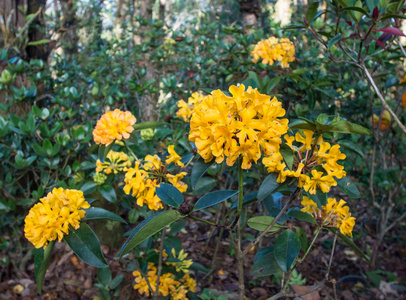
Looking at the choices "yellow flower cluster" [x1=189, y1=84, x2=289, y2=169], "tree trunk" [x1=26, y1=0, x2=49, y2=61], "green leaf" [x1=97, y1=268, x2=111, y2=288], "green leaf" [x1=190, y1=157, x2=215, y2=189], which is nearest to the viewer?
"yellow flower cluster" [x1=189, y1=84, x2=289, y2=169]

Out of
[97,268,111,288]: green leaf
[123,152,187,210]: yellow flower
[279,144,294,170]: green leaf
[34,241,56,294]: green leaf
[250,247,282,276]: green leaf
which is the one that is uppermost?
[279,144,294,170]: green leaf

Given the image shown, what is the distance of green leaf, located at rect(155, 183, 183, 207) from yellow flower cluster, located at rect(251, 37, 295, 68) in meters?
1.40

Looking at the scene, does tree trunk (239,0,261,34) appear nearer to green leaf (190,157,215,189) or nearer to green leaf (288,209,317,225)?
green leaf (288,209,317,225)

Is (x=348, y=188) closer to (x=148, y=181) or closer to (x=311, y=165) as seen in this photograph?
(x=311, y=165)

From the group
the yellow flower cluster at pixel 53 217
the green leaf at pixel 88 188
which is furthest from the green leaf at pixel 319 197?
the green leaf at pixel 88 188

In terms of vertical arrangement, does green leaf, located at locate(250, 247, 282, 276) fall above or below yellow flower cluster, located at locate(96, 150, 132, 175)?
below

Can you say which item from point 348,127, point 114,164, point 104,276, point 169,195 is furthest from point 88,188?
point 348,127

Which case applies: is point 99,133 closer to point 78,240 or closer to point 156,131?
point 78,240

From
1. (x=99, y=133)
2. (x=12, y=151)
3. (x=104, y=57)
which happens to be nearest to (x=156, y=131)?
(x=99, y=133)

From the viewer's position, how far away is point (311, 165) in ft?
2.97

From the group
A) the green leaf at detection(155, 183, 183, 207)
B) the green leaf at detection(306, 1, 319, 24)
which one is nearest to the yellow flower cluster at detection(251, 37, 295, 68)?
the green leaf at detection(306, 1, 319, 24)

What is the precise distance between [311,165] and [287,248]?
353mm

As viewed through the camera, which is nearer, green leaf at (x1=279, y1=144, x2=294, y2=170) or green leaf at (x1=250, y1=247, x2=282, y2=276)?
green leaf at (x1=279, y1=144, x2=294, y2=170)

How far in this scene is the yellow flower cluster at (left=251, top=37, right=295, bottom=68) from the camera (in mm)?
1990
